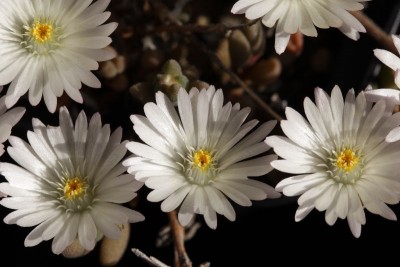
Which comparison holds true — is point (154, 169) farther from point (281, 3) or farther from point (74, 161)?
point (281, 3)

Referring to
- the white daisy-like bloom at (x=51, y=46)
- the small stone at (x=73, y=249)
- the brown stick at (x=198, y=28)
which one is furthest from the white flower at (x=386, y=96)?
the small stone at (x=73, y=249)

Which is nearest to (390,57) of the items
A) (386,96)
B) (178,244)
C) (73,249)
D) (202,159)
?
(386,96)

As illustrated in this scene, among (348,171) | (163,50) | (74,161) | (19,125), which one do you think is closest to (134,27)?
(163,50)

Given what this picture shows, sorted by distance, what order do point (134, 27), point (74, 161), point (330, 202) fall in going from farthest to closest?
point (134, 27) < point (74, 161) < point (330, 202)

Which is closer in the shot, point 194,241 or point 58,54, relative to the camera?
point 58,54

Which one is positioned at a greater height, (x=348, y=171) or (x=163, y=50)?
(x=163, y=50)

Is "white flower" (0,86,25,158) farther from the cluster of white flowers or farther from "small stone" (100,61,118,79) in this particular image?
"small stone" (100,61,118,79)

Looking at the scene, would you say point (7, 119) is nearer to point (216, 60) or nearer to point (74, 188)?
point (74, 188)

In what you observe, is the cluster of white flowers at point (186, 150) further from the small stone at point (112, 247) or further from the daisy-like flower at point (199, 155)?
the small stone at point (112, 247)
